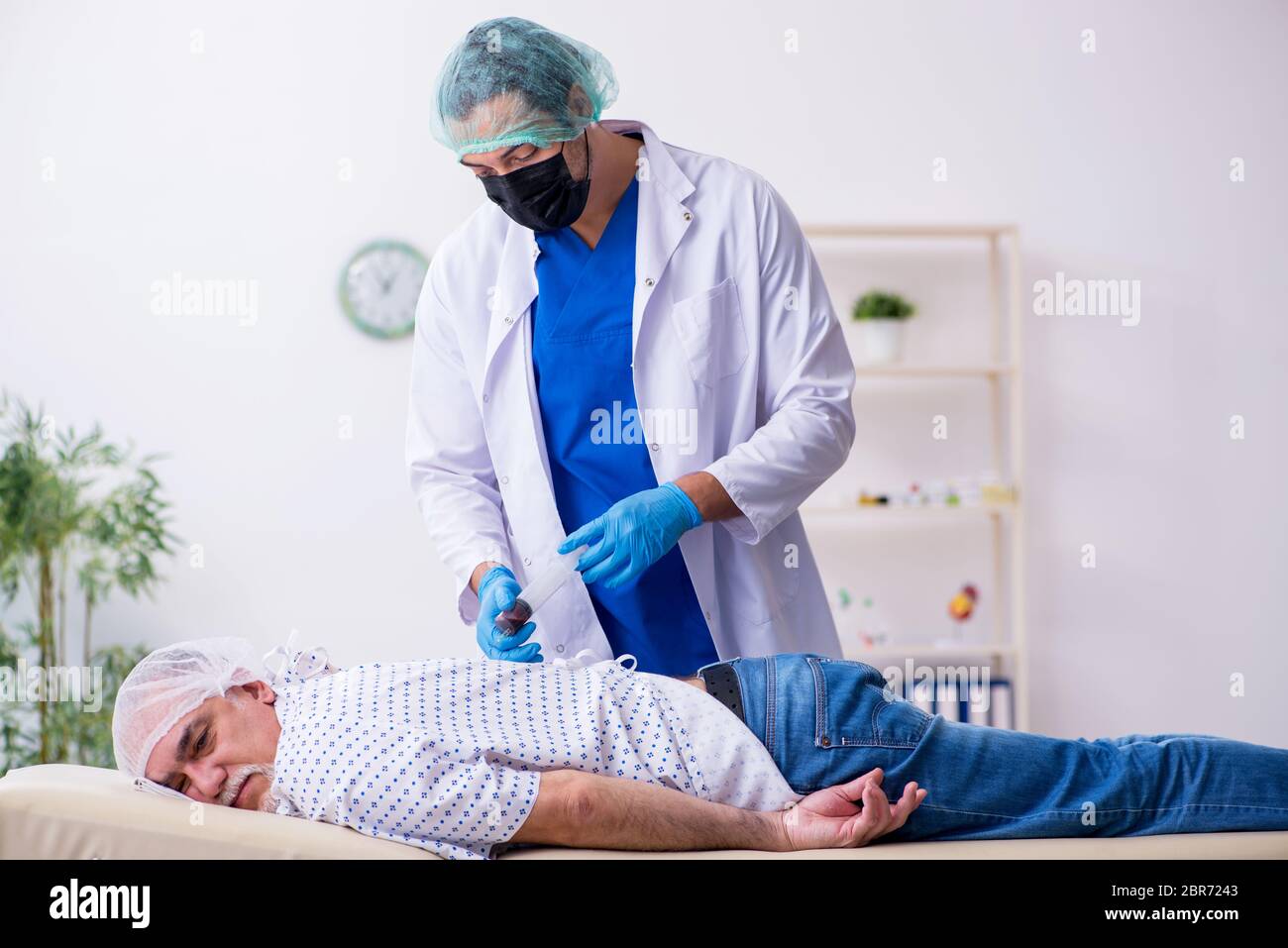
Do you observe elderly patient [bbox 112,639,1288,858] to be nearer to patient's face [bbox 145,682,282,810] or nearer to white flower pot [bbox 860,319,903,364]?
patient's face [bbox 145,682,282,810]

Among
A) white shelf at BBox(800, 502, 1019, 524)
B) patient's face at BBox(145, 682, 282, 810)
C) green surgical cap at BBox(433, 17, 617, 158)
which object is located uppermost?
green surgical cap at BBox(433, 17, 617, 158)

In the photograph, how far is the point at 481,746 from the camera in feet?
4.37

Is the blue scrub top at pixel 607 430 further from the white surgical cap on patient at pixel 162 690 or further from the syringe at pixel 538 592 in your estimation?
the white surgical cap on patient at pixel 162 690

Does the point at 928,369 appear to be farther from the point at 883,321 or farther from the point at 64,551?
the point at 64,551

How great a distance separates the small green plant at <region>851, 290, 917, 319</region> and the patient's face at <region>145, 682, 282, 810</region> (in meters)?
2.26

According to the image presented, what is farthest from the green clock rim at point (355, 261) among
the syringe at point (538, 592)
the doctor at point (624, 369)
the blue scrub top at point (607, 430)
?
the syringe at point (538, 592)

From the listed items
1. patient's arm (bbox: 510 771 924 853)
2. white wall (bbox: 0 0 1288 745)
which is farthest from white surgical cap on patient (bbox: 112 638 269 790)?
white wall (bbox: 0 0 1288 745)

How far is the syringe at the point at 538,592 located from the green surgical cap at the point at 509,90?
0.61 meters

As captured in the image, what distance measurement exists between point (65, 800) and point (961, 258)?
287cm

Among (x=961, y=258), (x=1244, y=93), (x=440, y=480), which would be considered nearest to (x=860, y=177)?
(x=961, y=258)

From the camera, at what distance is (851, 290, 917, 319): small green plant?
329cm

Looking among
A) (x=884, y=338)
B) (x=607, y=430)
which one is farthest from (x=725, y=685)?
(x=884, y=338)
